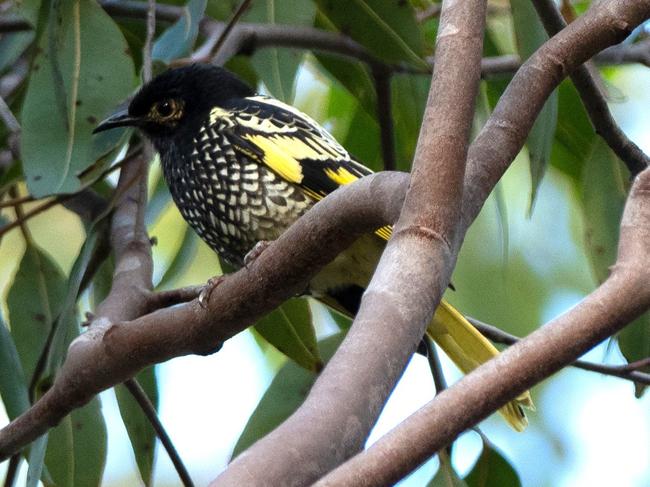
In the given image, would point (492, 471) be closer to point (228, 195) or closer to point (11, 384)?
point (228, 195)

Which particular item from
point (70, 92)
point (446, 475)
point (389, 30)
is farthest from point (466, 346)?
point (70, 92)

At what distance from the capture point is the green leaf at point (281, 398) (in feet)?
10.9

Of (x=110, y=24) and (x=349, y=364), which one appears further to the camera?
(x=110, y=24)

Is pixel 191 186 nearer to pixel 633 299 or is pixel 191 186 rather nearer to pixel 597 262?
pixel 597 262

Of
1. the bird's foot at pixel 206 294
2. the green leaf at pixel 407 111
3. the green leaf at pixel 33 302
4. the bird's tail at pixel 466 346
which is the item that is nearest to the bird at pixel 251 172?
the bird's tail at pixel 466 346

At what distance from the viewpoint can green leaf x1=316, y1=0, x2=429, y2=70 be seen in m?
3.23

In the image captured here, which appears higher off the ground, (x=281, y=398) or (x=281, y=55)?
(x=281, y=55)

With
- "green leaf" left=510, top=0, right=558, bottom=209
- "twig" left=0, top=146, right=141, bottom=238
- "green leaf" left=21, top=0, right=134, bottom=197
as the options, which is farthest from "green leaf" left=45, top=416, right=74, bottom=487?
"green leaf" left=510, top=0, right=558, bottom=209

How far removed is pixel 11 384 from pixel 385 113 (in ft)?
4.05

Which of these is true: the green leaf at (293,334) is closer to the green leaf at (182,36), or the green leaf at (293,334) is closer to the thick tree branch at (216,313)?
the thick tree branch at (216,313)

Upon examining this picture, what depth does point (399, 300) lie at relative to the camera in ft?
5.59

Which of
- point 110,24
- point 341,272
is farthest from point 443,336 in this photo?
point 110,24

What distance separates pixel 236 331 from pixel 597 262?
48.4 inches

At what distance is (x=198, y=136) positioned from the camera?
342 centimetres
